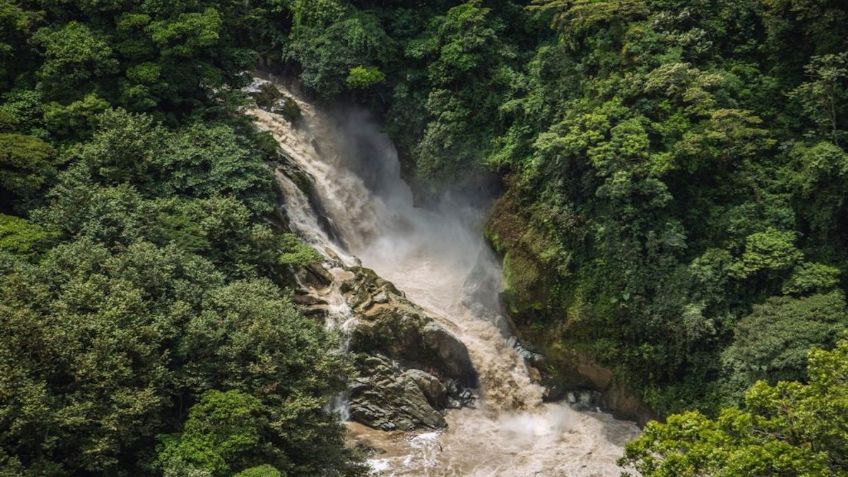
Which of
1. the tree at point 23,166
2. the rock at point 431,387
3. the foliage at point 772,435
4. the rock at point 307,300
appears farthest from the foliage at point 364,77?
the foliage at point 772,435

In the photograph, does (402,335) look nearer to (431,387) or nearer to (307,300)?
(431,387)

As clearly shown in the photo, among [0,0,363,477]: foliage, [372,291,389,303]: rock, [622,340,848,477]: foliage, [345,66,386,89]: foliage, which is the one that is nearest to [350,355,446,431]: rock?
[372,291,389,303]: rock

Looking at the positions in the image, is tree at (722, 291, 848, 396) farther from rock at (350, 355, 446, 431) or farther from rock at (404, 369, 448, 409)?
rock at (350, 355, 446, 431)

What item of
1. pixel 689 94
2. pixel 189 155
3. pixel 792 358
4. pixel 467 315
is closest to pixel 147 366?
pixel 189 155

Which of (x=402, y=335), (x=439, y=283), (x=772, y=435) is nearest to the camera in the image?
(x=772, y=435)

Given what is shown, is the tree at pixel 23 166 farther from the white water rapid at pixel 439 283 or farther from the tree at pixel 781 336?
the tree at pixel 781 336

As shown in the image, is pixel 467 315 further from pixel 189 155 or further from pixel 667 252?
pixel 189 155

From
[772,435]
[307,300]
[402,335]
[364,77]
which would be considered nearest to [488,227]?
[402,335]
